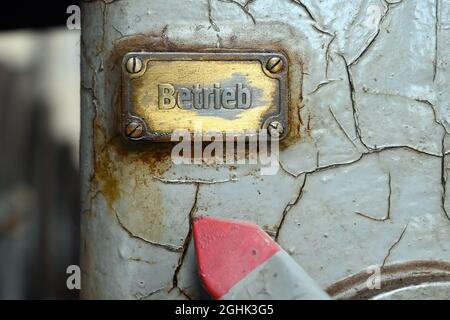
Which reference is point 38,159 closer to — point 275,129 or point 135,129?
point 135,129

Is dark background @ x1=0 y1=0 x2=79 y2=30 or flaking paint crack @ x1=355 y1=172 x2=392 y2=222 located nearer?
flaking paint crack @ x1=355 y1=172 x2=392 y2=222

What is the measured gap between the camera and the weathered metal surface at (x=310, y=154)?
3.03ft

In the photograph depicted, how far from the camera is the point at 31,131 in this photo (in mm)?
2012

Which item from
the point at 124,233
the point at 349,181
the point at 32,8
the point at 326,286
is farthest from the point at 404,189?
the point at 32,8

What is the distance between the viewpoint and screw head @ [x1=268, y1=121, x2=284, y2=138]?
0.91m

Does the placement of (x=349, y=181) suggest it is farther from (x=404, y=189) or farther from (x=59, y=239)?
(x=59, y=239)

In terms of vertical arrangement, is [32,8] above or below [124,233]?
above

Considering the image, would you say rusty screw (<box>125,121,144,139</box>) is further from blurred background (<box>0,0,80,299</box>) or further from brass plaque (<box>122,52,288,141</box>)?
blurred background (<box>0,0,80,299</box>)

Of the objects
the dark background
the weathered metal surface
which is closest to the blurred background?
the dark background

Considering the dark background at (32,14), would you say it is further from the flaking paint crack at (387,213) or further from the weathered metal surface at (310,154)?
the flaking paint crack at (387,213)

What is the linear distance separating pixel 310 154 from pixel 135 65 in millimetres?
314

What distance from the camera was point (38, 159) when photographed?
1989 millimetres

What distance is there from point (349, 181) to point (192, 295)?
1.03ft

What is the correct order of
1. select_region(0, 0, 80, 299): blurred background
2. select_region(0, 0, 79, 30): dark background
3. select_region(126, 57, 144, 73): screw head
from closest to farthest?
select_region(126, 57, 144, 73): screw head < select_region(0, 0, 79, 30): dark background < select_region(0, 0, 80, 299): blurred background
